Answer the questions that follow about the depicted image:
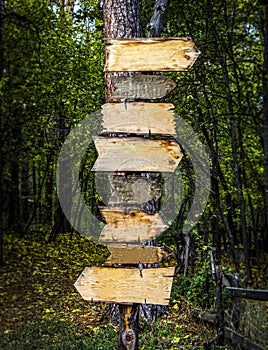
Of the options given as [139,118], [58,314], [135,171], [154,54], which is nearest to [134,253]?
[135,171]

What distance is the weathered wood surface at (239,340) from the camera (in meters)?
4.16

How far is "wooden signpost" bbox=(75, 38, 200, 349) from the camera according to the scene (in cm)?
263

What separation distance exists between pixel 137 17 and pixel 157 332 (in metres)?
3.75

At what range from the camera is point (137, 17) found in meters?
4.20

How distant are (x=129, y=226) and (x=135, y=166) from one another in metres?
0.38

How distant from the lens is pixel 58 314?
6473 mm

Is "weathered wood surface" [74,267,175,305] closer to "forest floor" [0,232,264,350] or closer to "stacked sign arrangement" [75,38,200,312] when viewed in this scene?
"stacked sign arrangement" [75,38,200,312]

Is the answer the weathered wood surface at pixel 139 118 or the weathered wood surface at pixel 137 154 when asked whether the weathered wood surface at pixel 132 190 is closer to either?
the weathered wood surface at pixel 137 154

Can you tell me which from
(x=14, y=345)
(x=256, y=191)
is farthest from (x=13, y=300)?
(x=256, y=191)

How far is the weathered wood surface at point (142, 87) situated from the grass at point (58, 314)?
311cm

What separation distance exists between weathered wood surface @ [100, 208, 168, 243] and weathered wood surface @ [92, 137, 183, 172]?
284 millimetres

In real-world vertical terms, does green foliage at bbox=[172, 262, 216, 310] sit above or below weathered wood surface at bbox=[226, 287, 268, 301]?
below

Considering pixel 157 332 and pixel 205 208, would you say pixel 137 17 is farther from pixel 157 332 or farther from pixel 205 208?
pixel 205 208

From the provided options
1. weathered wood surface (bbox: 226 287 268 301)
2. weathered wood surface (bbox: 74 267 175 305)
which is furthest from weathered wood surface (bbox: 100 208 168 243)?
weathered wood surface (bbox: 226 287 268 301)
